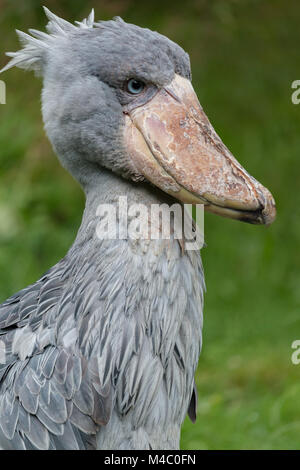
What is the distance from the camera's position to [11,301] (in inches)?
106

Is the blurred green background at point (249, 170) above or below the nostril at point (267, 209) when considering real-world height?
above

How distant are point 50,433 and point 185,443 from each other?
4.49 ft

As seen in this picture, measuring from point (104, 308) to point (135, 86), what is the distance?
605 millimetres

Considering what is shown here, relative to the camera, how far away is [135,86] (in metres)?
2.35

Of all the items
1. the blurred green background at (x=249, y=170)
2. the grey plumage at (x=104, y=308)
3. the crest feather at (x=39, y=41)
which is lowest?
the grey plumage at (x=104, y=308)

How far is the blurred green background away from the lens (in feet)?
16.2
